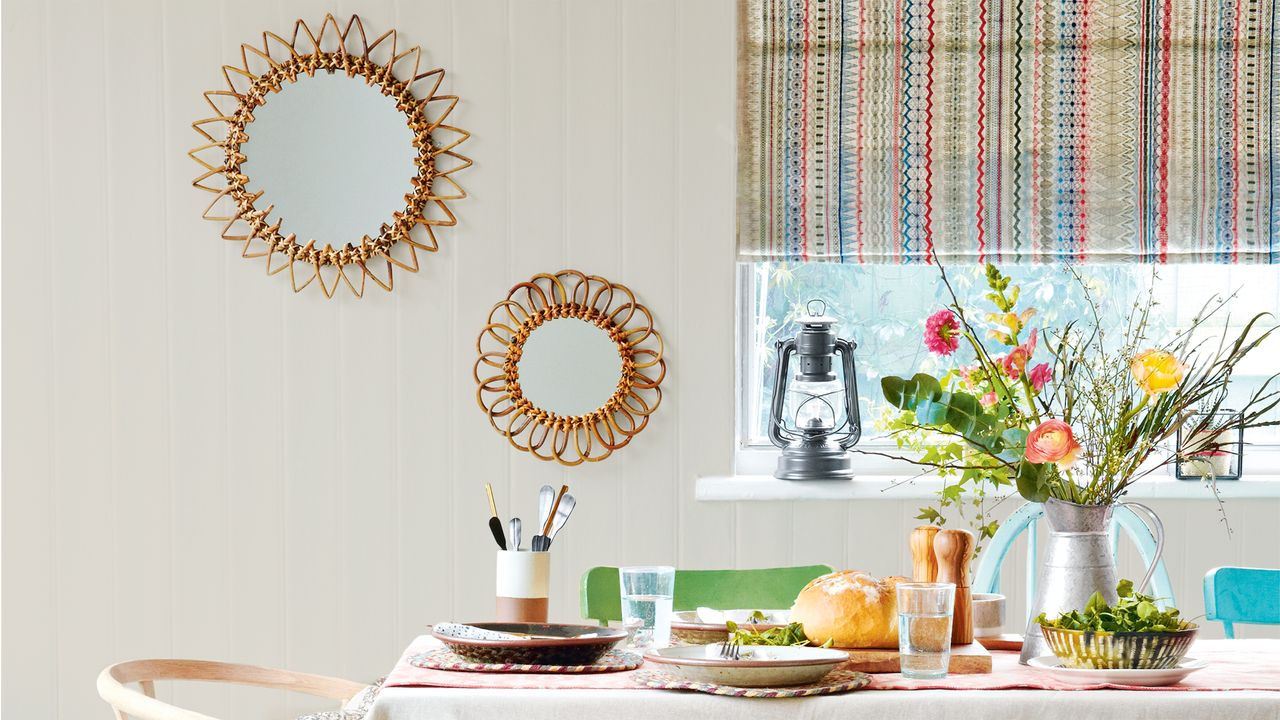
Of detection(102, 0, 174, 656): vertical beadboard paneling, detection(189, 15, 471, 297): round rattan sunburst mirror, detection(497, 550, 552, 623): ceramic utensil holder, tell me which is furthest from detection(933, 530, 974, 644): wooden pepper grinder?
detection(102, 0, 174, 656): vertical beadboard paneling

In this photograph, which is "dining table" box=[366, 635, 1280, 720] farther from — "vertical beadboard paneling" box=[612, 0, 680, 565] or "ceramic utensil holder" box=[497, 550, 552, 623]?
"vertical beadboard paneling" box=[612, 0, 680, 565]

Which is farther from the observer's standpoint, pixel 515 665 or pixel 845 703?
pixel 515 665

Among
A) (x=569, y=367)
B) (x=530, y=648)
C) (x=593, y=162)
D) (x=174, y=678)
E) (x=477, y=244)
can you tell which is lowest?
(x=174, y=678)

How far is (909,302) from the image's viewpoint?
2.80 metres

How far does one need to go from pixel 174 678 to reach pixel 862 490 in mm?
1447

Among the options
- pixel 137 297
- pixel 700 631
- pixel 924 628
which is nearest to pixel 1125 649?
pixel 924 628

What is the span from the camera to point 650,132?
2.64 m

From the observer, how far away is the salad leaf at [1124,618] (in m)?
1.37

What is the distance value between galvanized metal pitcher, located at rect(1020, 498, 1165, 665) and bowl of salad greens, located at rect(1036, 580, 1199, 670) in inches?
2.2

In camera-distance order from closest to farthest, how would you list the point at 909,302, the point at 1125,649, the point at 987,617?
the point at 1125,649 < the point at 987,617 < the point at 909,302

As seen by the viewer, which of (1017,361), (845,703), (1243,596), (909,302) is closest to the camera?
(845,703)

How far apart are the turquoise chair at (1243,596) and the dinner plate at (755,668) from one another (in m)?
0.94

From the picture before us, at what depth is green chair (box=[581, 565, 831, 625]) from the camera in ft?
6.56

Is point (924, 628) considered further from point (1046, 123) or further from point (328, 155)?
point (328, 155)
